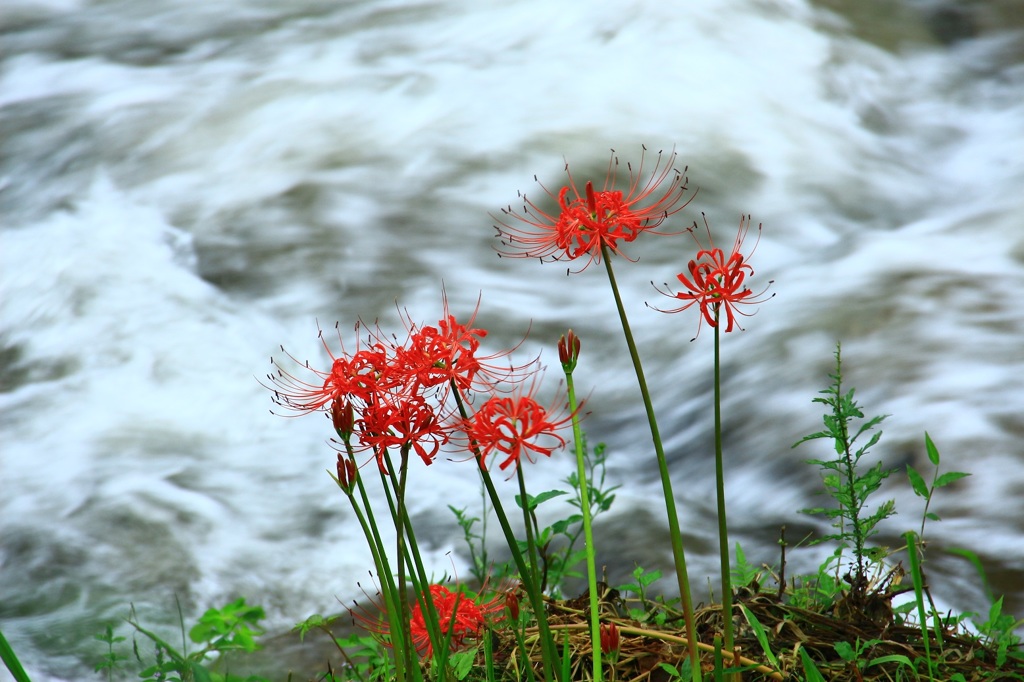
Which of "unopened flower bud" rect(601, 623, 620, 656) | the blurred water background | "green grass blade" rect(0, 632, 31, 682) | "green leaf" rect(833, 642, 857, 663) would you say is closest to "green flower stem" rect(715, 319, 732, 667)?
"unopened flower bud" rect(601, 623, 620, 656)

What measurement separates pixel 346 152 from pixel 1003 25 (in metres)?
4.63

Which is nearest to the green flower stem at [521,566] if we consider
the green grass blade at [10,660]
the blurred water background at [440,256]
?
the green grass blade at [10,660]

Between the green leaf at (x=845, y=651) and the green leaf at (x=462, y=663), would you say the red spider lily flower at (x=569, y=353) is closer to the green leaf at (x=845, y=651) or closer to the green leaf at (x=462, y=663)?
the green leaf at (x=462, y=663)

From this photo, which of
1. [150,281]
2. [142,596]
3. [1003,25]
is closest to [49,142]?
[150,281]

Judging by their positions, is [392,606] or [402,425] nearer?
[402,425]

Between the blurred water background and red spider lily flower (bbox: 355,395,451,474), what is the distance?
1449mm

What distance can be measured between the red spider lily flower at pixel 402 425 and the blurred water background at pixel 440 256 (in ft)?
4.75

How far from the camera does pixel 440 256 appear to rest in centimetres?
555

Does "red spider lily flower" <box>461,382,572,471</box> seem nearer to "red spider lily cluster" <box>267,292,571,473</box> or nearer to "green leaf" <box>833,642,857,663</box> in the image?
"red spider lily cluster" <box>267,292,571,473</box>

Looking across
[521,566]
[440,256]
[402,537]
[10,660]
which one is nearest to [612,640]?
[521,566]

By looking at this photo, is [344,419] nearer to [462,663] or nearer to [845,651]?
[462,663]

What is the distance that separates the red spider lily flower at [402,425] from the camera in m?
1.25

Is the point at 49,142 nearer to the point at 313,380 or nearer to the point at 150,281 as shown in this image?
the point at 150,281

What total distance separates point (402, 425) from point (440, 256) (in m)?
4.33
